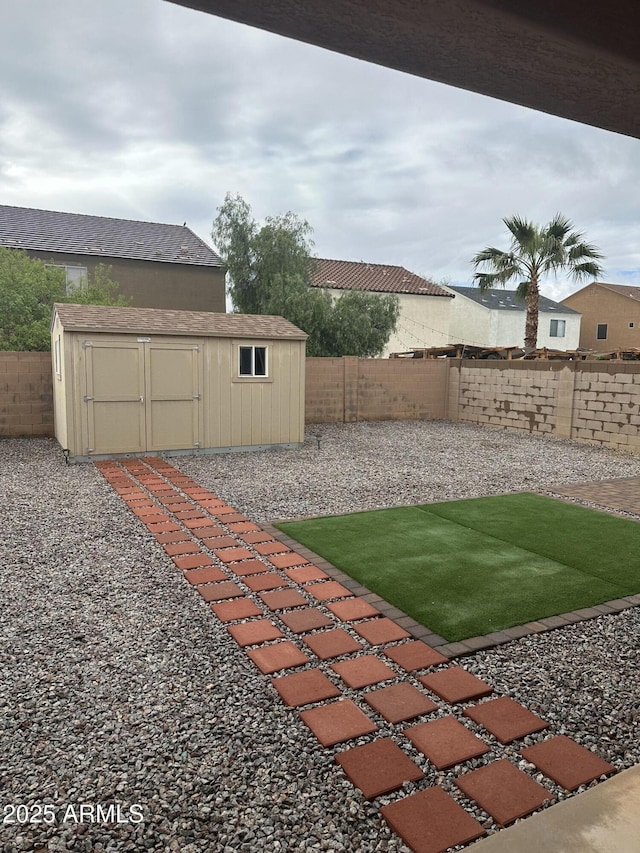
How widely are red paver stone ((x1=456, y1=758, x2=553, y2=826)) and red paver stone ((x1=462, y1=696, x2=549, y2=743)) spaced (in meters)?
0.22

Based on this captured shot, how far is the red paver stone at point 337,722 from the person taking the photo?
2439 millimetres

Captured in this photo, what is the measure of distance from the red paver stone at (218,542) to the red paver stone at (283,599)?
44.3 inches

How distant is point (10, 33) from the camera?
2.04 m

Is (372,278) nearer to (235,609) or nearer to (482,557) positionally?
(482,557)

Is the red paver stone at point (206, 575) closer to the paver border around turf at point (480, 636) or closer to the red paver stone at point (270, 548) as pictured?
the red paver stone at point (270, 548)

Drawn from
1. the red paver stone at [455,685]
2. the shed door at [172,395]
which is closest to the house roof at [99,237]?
the shed door at [172,395]

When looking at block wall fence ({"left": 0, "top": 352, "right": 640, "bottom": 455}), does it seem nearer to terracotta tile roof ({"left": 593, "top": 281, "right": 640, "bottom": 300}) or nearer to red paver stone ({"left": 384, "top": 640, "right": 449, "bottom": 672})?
red paver stone ({"left": 384, "top": 640, "right": 449, "bottom": 672})

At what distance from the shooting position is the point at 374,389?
49.8 ft

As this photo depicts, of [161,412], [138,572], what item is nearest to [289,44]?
[138,572]

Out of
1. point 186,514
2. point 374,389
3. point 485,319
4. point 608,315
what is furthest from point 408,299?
point 186,514

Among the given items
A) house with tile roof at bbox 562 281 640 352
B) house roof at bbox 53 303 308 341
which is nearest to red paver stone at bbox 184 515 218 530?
house roof at bbox 53 303 308 341

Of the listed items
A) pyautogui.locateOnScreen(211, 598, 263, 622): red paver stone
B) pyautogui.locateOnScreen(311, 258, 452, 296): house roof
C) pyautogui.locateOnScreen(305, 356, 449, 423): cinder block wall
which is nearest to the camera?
pyautogui.locateOnScreen(211, 598, 263, 622): red paver stone

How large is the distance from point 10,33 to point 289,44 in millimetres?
1042

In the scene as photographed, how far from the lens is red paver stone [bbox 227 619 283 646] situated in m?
3.31
